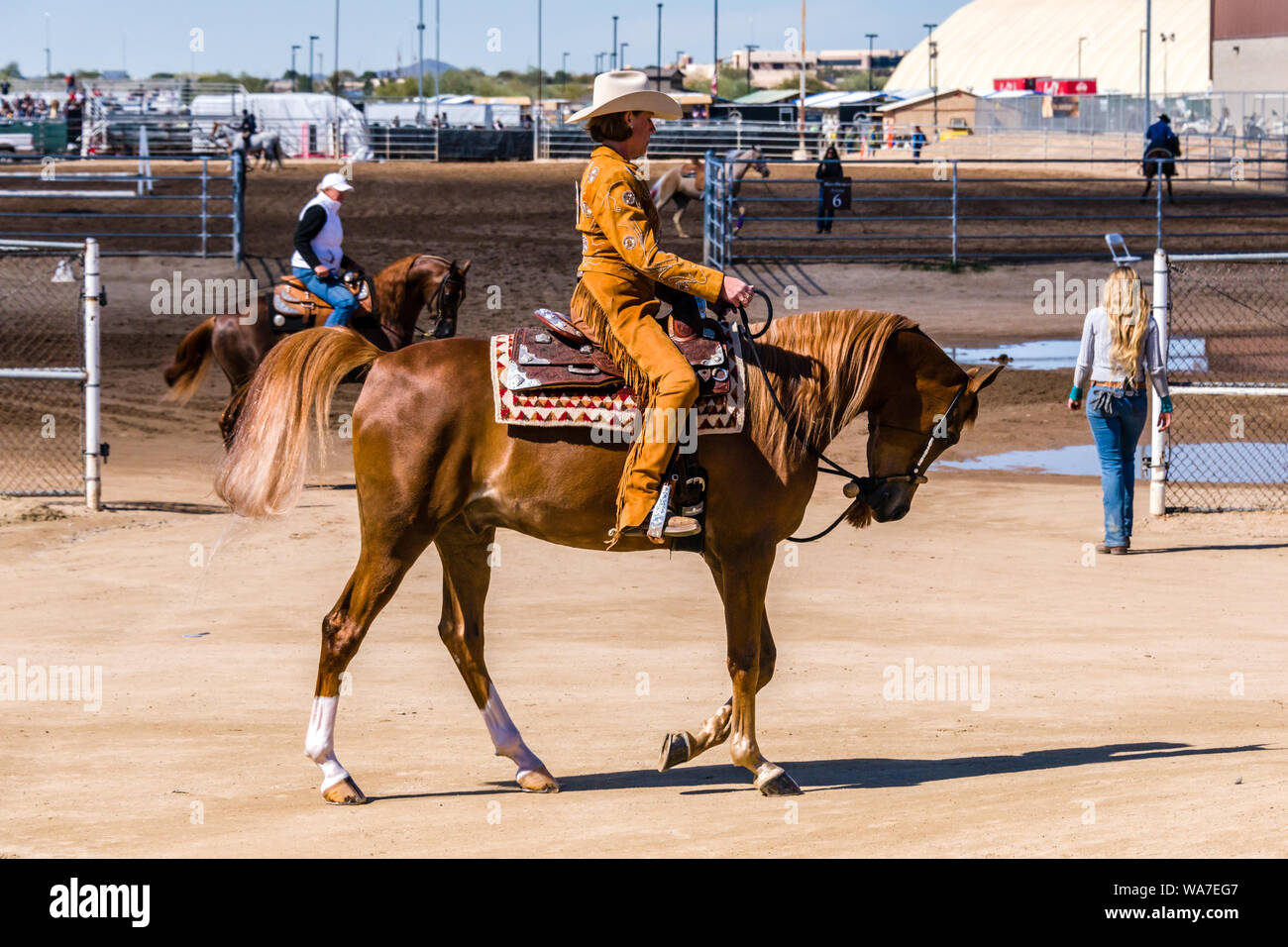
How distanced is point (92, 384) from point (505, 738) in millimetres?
7816

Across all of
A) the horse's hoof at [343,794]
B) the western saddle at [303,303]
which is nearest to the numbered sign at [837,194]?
the western saddle at [303,303]

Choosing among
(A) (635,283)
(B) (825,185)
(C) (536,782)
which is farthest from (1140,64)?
(C) (536,782)

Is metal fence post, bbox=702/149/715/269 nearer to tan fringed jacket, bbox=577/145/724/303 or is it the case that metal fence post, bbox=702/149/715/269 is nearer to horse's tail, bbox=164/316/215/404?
horse's tail, bbox=164/316/215/404

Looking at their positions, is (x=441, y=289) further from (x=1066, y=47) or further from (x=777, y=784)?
(x=1066, y=47)

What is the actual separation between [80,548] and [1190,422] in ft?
38.8

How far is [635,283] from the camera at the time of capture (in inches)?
243

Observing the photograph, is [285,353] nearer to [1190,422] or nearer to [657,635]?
[657,635]

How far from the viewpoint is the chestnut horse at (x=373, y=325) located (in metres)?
13.6

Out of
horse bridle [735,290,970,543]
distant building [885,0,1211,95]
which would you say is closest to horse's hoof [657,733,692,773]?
horse bridle [735,290,970,543]

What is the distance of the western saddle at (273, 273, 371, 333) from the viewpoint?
13680 mm

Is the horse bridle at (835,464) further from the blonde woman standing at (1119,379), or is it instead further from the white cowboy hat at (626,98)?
the blonde woman standing at (1119,379)

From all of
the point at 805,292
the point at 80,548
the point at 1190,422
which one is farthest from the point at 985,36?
the point at 80,548

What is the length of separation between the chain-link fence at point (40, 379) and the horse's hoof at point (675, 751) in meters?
8.01

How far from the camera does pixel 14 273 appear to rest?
2355 cm
